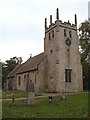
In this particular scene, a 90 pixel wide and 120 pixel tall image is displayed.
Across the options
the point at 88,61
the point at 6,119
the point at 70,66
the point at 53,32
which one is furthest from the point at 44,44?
the point at 6,119

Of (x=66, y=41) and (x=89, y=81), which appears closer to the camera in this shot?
(x=66, y=41)

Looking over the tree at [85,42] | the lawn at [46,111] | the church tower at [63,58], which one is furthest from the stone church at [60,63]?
the lawn at [46,111]

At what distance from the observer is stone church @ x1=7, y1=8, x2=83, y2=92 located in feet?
138

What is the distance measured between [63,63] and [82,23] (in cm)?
1238

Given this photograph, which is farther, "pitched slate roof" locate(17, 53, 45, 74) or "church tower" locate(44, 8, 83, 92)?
"pitched slate roof" locate(17, 53, 45, 74)

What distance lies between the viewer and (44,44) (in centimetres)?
4716

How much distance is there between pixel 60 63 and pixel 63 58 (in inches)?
42.7

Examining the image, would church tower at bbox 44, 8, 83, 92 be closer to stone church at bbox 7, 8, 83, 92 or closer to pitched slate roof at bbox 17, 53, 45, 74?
stone church at bbox 7, 8, 83, 92

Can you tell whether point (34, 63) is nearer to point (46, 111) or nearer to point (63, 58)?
point (63, 58)

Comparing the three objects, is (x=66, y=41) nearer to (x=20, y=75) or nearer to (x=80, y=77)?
(x=80, y=77)

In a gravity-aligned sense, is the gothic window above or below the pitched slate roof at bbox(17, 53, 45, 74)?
below

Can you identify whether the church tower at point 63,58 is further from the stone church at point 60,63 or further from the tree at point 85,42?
the tree at point 85,42

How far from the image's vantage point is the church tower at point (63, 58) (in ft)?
138

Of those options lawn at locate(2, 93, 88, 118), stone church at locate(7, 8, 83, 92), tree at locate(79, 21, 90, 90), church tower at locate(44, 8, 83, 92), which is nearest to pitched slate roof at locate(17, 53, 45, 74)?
stone church at locate(7, 8, 83, 92)
